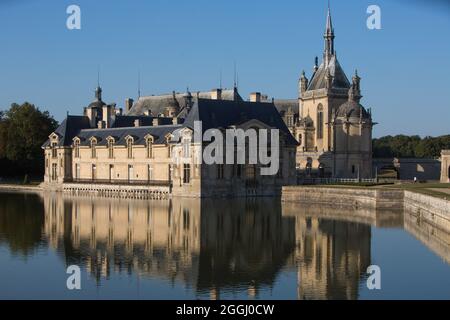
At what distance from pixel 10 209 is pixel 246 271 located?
24.3 metres

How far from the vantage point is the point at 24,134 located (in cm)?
7419

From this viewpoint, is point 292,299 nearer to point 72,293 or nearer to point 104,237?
point 72,293

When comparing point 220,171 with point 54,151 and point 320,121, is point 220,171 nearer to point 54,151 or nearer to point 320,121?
point 320,121

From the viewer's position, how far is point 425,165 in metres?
70.2

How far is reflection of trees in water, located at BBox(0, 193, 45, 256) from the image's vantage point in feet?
90.1

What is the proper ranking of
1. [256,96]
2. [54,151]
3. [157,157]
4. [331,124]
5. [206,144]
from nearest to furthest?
[206,144] < [157,157] < [256,96] < [331,124] < [54,151]

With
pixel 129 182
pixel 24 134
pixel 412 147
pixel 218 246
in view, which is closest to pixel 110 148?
pixel 129 182

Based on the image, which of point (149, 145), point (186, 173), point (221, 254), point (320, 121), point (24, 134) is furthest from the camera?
point (24, 134)

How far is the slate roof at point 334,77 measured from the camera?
6962 centimetres

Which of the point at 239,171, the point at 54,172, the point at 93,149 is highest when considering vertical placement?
the point at 93,149

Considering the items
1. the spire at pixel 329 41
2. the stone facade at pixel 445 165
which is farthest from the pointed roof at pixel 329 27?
the stone facade at pixel 445 165

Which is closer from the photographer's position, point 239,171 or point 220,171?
point 220,171

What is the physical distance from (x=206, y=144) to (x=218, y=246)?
24594 mm

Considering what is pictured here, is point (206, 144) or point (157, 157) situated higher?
point (206, 144)
